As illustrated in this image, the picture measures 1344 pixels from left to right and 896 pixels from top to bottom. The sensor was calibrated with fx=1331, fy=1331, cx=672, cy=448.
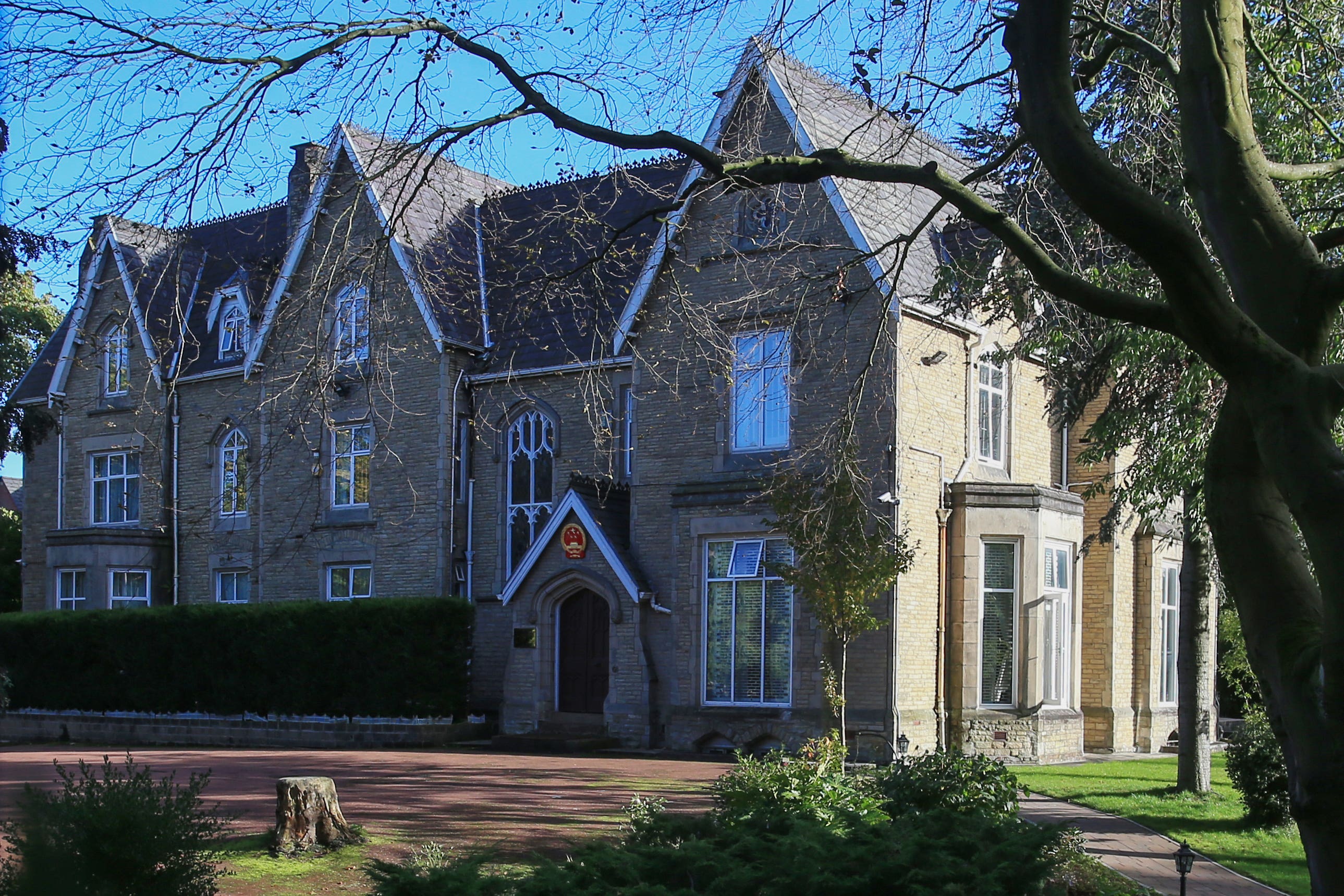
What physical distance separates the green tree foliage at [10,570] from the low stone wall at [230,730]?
9.09 metres

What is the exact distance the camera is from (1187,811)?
52.5ft

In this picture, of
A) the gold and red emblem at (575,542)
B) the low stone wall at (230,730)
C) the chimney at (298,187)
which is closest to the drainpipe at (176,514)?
the low stone wall at (230,730)

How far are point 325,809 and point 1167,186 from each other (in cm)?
989

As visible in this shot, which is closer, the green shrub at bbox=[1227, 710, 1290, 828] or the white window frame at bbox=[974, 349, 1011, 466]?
the green shrub at bbox=[1227, 710, 1290, 828]

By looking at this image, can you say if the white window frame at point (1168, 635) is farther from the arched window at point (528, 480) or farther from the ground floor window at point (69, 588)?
the ground floor window at point (69, 588)

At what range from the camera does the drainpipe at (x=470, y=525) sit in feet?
88.2

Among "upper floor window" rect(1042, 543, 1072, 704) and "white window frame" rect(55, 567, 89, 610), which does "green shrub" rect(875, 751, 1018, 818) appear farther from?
"white window frame" rect(55, 567, 89, 610)

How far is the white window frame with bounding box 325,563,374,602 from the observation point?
91.4ft

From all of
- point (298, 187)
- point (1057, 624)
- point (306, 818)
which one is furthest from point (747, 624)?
point (298, 187)

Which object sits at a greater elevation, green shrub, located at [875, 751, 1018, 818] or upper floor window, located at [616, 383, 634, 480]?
upper floor window, located at [616, 383, 634, 480]

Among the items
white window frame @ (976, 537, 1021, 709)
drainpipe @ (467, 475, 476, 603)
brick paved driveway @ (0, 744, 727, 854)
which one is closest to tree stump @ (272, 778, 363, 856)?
brick paved driveway @ (0, 744, 727, 854)

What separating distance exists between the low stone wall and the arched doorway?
220cm

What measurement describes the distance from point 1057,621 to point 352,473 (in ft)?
48.6

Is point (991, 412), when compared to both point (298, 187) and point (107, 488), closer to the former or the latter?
point (298, 187)
